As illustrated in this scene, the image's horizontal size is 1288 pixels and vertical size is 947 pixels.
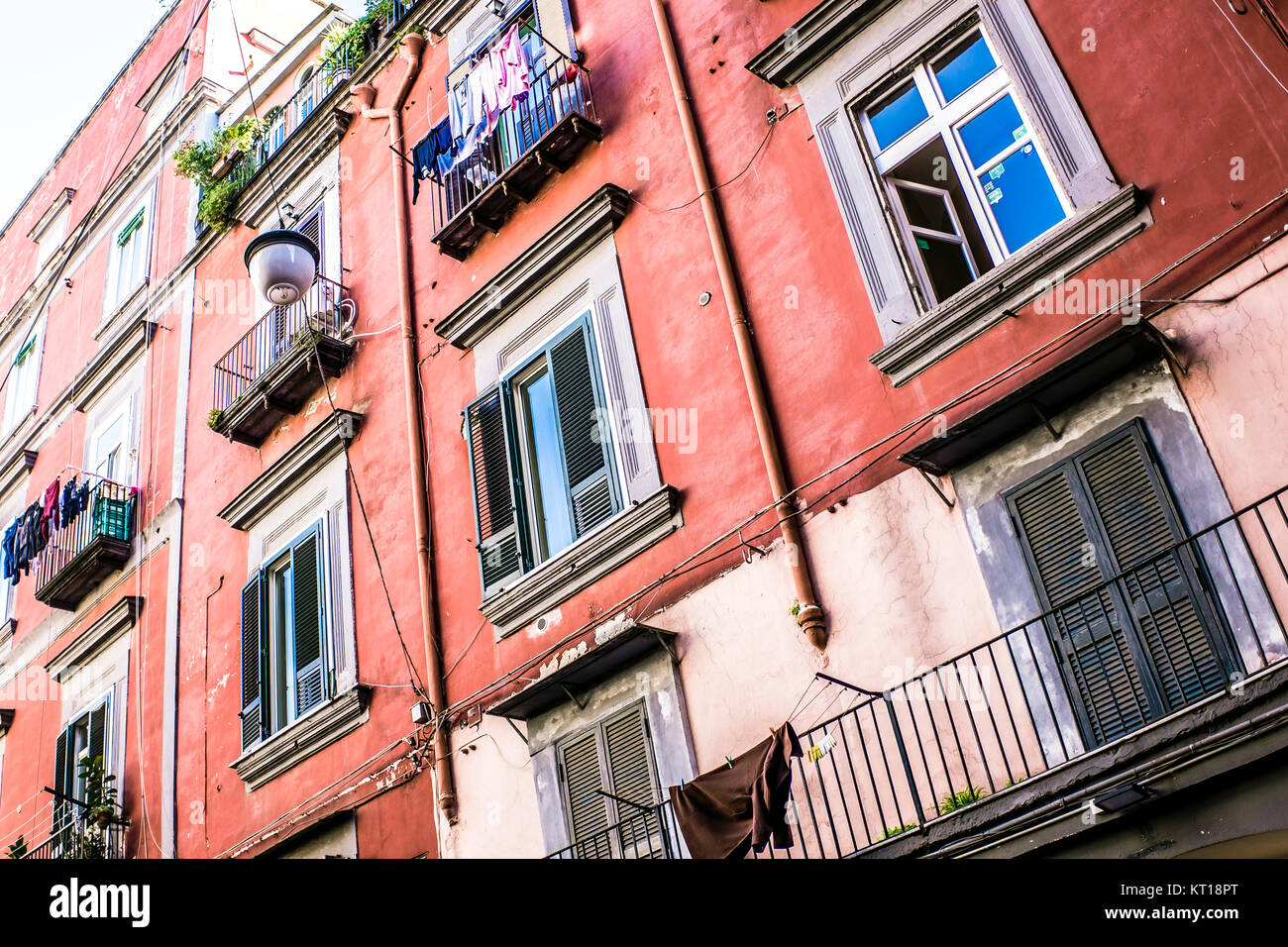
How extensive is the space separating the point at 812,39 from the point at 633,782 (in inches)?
234

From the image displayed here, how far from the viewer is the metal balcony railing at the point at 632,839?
898 cm

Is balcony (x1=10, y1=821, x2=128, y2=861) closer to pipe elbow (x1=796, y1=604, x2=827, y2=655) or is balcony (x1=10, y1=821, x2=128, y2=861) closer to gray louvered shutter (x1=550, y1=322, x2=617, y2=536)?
gray louvered shutter (x1=550, y1=322, x2=617, y2=536)

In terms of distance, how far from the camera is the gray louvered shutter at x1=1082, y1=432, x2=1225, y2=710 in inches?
276

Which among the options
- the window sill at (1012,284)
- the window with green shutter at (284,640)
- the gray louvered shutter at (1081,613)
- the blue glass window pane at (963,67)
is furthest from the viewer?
the window with green shutter at (284,640)

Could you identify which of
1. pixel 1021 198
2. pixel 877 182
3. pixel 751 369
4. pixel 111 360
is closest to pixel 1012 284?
pixel 1021 198

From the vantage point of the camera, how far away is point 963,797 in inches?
299

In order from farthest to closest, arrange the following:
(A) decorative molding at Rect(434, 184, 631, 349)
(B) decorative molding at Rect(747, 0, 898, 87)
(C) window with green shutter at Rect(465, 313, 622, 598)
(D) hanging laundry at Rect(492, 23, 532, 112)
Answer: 1. (D) hanging laundry at Rect(492, 23, 532, 112)
2. (A) decorative molding at Rect(434, 184, 631, 349)
3. (C) window with green shutter at Rect(465, 313, 622, 598)
4. (B) decorative molding at Rect(747, 0, 898, 87)

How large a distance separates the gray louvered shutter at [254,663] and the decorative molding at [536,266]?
346 cm

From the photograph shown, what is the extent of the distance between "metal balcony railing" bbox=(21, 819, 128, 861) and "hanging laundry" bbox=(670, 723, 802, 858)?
308 inches

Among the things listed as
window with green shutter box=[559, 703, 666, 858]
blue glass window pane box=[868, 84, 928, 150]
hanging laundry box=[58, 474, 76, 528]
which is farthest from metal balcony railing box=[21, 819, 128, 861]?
blue glass window pane box=[868, 84, 928, 150]

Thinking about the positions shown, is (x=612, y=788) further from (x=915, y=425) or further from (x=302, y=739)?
(x=302, y=739)

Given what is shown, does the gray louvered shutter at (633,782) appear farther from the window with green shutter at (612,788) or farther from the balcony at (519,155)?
the balcony at (519,155)

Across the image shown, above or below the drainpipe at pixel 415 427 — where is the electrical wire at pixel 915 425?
below

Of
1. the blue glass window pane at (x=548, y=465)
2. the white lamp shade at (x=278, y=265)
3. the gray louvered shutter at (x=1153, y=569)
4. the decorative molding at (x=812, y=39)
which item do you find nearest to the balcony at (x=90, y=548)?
the white lamp shade at (x=278, y=265)
